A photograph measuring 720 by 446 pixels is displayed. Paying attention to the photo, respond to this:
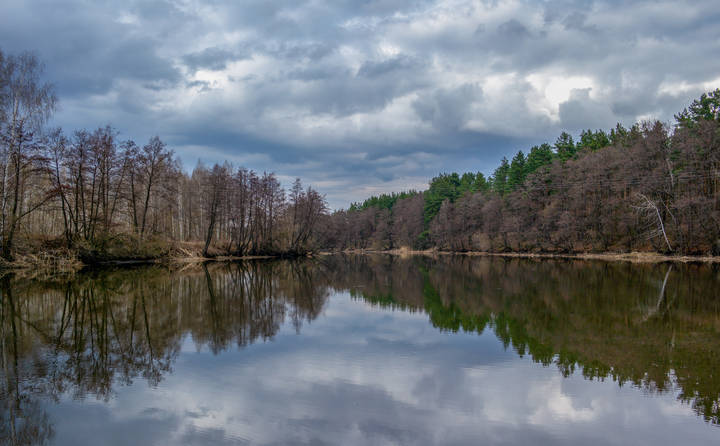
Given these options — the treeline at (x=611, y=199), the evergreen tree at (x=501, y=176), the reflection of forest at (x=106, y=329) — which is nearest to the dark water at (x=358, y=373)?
the reflection of forest at (x=106, y=329)

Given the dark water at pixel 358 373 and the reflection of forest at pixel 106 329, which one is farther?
the reflection of forest at pixel 106 329

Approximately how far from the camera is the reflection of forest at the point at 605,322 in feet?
23.5

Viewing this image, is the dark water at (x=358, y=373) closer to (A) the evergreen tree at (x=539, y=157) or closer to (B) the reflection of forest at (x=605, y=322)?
(B) the reflection of forest at (x=605, y=322)

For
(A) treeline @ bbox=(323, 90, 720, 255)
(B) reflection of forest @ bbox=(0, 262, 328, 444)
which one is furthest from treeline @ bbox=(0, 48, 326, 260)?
(A) treeline @ bbox=(323, 90, 720, 255)

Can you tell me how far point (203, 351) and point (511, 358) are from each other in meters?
6.26

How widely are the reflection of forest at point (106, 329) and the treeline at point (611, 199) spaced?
3714 cm

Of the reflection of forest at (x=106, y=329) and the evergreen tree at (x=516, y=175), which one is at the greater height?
the evergreen tree at (x=516, y=175)

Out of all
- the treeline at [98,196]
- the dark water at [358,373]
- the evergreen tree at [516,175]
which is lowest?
the dark water at [358,373]

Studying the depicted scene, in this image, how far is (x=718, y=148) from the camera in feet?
123

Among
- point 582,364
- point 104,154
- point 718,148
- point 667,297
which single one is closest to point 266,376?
point 582,364

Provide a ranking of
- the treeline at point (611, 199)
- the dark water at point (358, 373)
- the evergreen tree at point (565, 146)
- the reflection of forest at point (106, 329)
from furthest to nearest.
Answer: the evergreen tree at point (565, 146), the treeline at point (611, 199), the reflection of forest at point (106, 329), the dark water at point (358, 373)

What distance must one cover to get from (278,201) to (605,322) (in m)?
48.1

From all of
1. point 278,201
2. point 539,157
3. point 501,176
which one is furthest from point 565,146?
point 278,201

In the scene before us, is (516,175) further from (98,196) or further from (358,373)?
(358,373)
